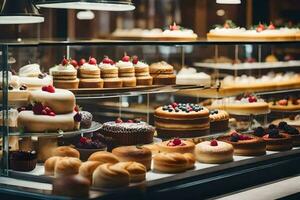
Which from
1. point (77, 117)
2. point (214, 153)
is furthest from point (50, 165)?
point (214, 153)

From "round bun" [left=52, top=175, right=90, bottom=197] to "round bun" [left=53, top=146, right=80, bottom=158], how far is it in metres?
0.55

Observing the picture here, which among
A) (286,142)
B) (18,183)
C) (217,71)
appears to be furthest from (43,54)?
(18,183)

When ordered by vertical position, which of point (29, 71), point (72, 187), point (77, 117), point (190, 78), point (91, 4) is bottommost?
point (72, 187)

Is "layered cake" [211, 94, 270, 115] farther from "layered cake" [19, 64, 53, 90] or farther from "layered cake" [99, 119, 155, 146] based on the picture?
"layered cake" [19, 64, 53, 90]

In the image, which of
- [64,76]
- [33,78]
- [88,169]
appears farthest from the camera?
[64,76]

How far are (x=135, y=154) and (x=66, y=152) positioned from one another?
47cm

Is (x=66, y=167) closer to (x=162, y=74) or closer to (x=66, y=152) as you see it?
(x=66, y=152)

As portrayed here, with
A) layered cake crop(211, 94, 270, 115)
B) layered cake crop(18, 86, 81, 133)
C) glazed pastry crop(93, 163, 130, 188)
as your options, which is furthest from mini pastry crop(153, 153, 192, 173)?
layered cake crop(211, 94, 270, 115)

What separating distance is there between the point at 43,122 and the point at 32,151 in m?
0.27

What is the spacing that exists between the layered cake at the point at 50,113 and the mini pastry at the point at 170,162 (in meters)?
0.62

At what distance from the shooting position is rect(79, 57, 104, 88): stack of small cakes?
16.7 feet

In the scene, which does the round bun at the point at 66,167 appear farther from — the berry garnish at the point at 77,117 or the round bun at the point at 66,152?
the berry garnish at the point at 77,117

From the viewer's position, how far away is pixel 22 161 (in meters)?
4.41

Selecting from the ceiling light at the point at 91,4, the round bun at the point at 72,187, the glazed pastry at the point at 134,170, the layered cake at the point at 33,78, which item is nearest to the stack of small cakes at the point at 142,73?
the ceiling light at the point at 91,4
